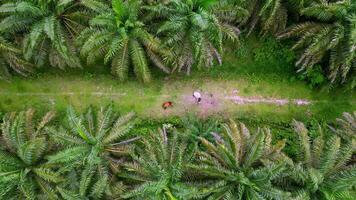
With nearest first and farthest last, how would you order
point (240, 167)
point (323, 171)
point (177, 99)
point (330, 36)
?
point (323, 171) → point (240, 167) → point (330, 36) → point (177, 99)

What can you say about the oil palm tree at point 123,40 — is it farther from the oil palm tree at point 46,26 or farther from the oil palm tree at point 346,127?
the oil palm tree at point 346,127

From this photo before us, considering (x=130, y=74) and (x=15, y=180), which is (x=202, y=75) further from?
(x=15, y=180)

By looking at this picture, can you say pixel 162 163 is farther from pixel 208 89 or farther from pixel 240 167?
pixel 208 89

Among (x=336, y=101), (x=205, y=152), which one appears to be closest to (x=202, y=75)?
(x=205, y=152)

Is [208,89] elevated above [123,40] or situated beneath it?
situated beneath

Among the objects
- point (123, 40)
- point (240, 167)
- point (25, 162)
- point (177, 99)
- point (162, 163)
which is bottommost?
point (25, 162)

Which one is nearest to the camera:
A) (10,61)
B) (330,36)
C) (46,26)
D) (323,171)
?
(323,171)

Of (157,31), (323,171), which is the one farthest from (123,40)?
(323,171)
